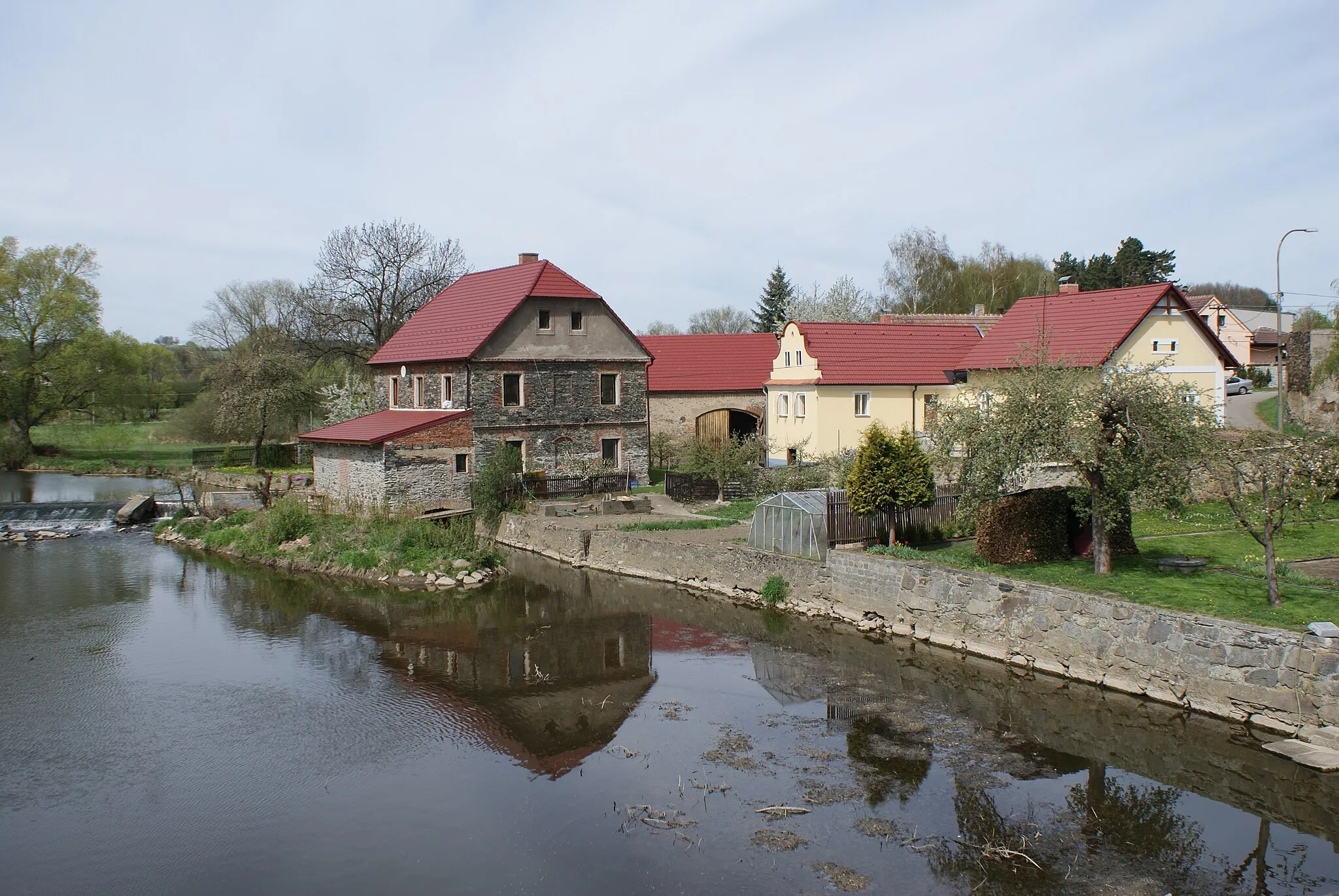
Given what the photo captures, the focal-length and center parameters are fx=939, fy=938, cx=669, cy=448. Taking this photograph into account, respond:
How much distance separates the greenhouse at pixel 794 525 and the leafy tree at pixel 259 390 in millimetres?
30501

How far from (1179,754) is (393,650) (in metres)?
14.1

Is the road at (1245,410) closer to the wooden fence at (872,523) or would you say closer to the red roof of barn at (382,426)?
the wooden fence at (872,523)

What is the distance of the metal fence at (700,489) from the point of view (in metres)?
31.5

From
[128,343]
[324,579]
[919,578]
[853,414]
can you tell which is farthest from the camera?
[128,343]

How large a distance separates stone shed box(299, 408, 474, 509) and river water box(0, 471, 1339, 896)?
9.52 meters

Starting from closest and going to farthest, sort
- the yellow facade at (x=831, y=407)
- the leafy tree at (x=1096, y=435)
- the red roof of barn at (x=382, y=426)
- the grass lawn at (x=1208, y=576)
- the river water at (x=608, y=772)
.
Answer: the river water at (x=608, y=772) → the grass lawn at (x=1208, y=576) → the leafy tree at (x=1096, y=435) → the red roof of barn at (x=382, y=426) → the yellow facade at (x=831, y=407)

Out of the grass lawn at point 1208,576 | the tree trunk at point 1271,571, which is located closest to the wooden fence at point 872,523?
the grass lawn at point 1208,576

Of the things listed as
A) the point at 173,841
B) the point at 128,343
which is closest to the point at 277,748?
the point at 173,841

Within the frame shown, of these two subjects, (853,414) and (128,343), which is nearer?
(853,414)

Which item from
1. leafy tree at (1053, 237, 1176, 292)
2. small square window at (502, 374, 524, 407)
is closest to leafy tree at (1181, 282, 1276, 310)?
leafy tree at (1053, 237, 1176, 292)

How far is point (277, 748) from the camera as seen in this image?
1382 centimetres

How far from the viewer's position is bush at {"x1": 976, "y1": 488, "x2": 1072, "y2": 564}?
18438 millimetres

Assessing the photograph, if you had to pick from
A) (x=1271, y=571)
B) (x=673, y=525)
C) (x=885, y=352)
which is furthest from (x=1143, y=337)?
(x=1271, y=571)

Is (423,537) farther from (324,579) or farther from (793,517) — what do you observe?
(793,517)
